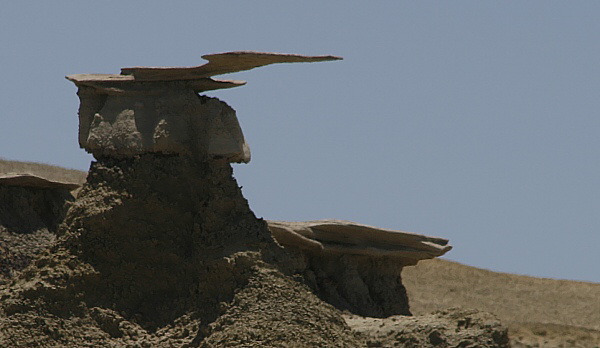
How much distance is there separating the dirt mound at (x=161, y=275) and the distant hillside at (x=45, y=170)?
33969mm

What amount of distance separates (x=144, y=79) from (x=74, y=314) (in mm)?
3296

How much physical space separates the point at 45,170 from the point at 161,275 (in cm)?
3995

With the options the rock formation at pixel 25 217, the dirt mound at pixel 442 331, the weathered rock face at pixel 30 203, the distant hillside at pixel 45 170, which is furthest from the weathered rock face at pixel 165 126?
the distant hillside at pixel 45 170

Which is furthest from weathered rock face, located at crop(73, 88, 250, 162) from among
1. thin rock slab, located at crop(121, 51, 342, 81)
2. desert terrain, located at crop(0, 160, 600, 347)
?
desert terrain, located at crop(0, 160, 600, 347)

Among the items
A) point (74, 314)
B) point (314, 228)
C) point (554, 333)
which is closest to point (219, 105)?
point (74, 314)

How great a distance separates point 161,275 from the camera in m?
20.7

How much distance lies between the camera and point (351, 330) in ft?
67.2

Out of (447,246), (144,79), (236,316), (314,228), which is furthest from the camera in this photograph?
(447,246)

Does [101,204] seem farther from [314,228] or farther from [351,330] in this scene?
[314,228]

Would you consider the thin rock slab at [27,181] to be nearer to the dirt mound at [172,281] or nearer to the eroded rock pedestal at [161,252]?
the eroded rock pedestal at [161,252]

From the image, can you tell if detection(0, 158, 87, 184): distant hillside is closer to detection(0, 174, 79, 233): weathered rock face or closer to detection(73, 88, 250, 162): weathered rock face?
detection(0, 174, 79, 233): weathered rock face

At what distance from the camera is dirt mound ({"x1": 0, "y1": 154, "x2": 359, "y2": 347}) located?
19891 mm

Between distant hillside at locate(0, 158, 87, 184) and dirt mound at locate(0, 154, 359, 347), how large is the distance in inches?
1337

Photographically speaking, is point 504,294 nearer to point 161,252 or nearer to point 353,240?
point 353,240
